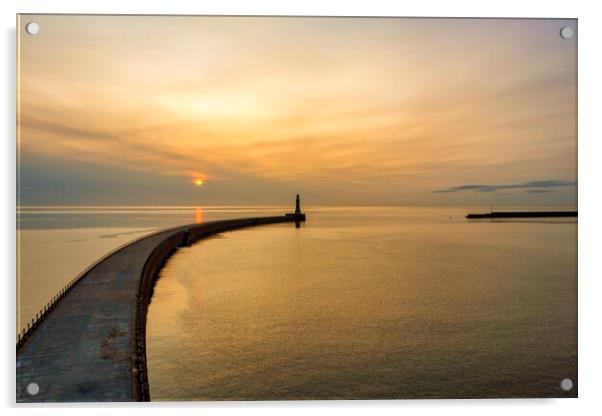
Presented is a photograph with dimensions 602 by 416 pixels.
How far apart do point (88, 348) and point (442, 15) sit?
6589 millimetres

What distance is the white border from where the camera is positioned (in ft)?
18.1

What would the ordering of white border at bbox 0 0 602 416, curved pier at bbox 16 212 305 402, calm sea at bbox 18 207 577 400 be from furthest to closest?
1. calm sea at bbox 18 207 577 400
2. white border at bbox 0 0 602 416
3. curved pier at bbox 16 212 305 402

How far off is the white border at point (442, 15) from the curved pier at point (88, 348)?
0.42m

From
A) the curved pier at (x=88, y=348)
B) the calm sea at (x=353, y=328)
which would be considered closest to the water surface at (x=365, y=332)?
the calm sea at (x=353, y=328)

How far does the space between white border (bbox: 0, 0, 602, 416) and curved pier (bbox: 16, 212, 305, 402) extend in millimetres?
420

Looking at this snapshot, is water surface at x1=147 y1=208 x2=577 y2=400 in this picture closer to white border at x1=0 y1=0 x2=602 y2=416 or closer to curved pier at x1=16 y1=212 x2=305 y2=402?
white border at x1=0 y1=0 x2=602 y2=416

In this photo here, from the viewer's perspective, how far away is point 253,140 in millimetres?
8141

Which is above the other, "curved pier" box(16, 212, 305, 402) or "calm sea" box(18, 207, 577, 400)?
"curved pier" box(16, 212, 305, 402)

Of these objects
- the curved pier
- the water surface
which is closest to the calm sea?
the water surface

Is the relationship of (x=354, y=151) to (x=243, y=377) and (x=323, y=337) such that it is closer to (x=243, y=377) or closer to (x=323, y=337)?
(x=323, y=337)

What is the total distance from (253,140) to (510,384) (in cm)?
564

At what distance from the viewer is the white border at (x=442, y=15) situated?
5.50m

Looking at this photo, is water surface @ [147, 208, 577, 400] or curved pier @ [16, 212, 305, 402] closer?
curved pier @ [16, 212, 305, 402]

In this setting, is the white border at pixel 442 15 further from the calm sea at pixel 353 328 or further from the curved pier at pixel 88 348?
the curved pier at pixel 88 348
